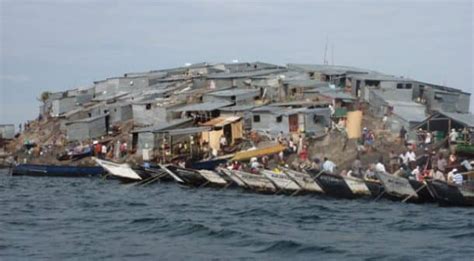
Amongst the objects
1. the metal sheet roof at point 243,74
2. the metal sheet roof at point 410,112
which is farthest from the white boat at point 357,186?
the metal sheet roof at point 243,74

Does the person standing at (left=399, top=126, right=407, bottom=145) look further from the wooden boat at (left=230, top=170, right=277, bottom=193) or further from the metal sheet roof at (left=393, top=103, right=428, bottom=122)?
the wooden boat at (left=230, top=170, right=277, bottom=193)

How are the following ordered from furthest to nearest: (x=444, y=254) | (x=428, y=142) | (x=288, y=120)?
(x=288, y=120), (x=428, y=142), (x=444, y=254)

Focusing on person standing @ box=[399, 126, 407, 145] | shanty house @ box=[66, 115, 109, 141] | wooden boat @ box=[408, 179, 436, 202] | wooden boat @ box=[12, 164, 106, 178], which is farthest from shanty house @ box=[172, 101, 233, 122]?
wooden boat @ box=[408, 179, 436, 202]

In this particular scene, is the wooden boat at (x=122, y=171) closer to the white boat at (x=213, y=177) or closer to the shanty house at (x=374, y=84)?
the white boat at (x=213, y=177)

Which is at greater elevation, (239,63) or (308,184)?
(239,63)

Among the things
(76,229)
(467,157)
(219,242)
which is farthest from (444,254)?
(467,157)

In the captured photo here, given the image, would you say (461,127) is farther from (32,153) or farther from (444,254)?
(32,153)
